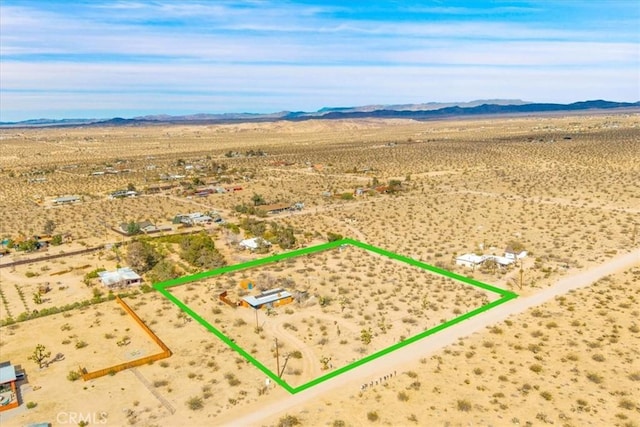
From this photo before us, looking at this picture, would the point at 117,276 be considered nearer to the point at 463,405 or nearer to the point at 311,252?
the point at 311,252

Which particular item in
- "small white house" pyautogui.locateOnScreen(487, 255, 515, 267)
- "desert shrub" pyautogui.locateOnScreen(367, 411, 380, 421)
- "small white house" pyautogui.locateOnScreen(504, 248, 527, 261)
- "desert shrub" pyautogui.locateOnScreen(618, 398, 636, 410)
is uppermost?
"small white house" pyautogui.locateOnScreen(487, 255, 515, 267)

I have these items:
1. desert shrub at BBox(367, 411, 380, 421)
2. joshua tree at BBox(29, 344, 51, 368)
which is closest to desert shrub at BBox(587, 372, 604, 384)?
desert shrub at BBox(367, 411, 380, 421)

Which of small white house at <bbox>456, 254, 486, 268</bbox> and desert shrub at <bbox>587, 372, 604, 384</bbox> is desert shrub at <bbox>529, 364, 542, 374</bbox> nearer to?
desert shrub at <bbox>587, 372, 604, 384</bbox>

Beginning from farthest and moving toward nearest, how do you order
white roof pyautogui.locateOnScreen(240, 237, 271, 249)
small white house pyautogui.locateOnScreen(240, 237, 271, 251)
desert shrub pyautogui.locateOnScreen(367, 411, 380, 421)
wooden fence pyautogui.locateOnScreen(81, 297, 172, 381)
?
white roof pyautogui.locateOnScreen(240, 237, 271, 249), small white house pyautogui.locateOnScreen(240, 237, 271, 251), wooden fence pyautogui.locateOnScreen(81, 297, 172, 381), desert shrub pyautogui.locateOnScreen(367, 411, 380, 421)

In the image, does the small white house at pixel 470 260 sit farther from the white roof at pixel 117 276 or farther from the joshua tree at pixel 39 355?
the joshua tree at pixel 39 355

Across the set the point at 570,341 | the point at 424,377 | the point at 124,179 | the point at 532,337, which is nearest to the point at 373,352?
the point at 424,377

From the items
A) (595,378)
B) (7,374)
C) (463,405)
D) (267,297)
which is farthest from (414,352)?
(7,374)

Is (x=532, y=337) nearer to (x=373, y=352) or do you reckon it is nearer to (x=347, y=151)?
(x=373, y=352)

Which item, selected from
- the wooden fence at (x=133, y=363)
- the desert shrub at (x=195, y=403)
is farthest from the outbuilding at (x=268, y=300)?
the desert shrub at (x=195, y=403)
